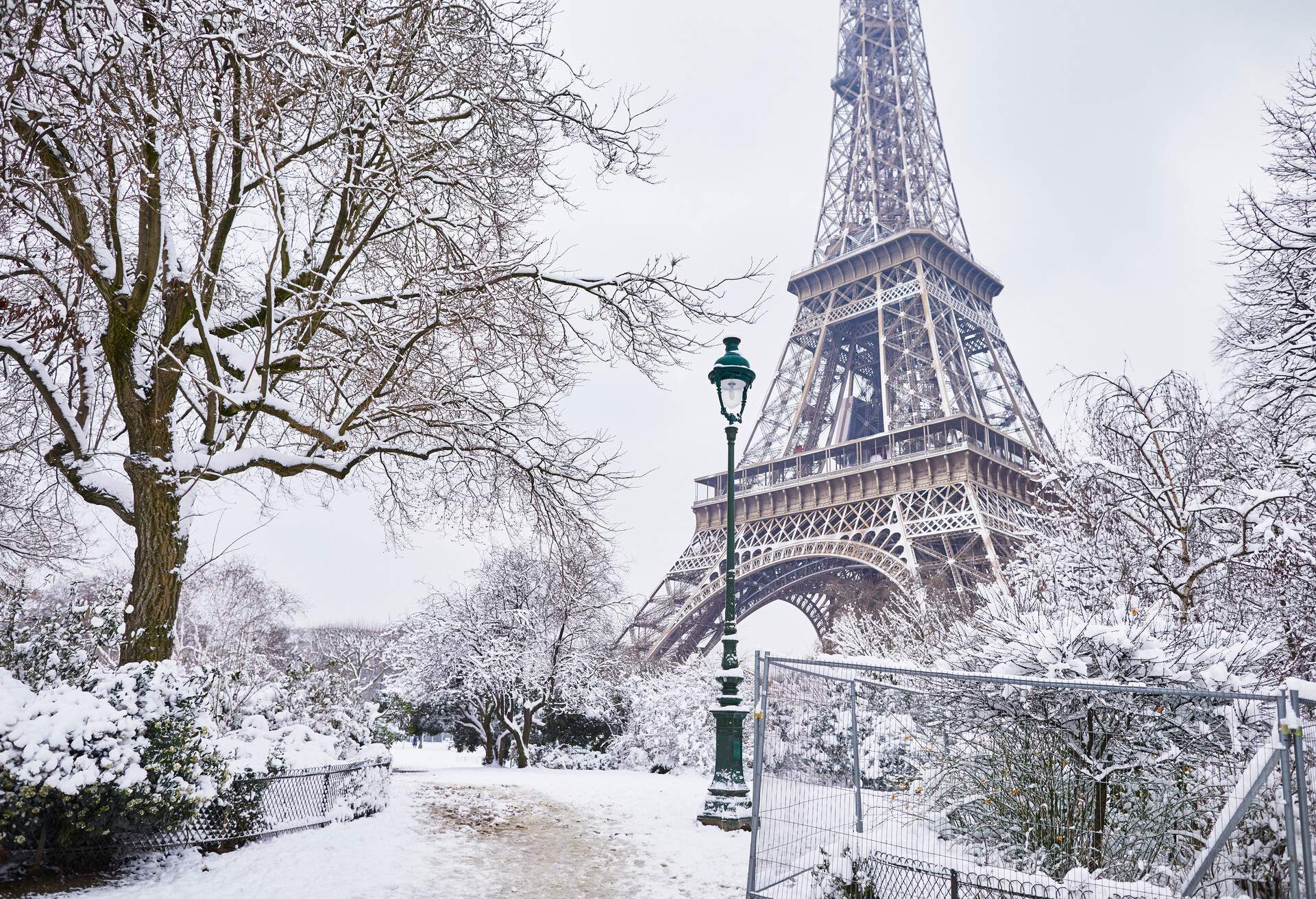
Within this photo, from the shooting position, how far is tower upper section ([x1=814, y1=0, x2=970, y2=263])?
125 feet

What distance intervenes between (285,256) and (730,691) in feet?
21.2

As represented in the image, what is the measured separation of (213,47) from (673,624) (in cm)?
2616

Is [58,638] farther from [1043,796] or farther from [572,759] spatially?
[572,759]

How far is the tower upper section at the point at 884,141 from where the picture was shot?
38.0m

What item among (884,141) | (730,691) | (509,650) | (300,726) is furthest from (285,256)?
(884,141)

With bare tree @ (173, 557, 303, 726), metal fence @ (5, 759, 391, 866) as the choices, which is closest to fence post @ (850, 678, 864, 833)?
metal fence @ (5, 759, 391, 866)

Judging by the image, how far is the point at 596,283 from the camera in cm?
837

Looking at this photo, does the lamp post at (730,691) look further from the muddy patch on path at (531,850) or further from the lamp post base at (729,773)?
the muddy patch on path at (531,850)

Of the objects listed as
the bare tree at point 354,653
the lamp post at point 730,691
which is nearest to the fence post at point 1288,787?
the lamp post at point 730,691

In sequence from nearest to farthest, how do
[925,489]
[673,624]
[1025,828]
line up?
[1025,828]
[925,489]
[673,624]

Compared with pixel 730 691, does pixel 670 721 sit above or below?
below

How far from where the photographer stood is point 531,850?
7281 millimetres

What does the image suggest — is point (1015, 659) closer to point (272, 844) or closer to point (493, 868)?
point (493, 868)

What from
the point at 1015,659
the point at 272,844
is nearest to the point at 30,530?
the point at 272,844
